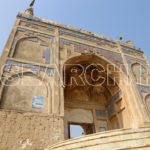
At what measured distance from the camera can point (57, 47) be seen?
23.9 feet

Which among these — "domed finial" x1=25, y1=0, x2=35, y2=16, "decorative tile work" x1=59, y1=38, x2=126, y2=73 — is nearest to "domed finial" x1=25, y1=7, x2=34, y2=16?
"domed finial" x1=25, y1=0, x2=35, y2=16

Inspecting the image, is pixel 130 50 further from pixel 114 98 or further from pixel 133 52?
pixel 114 98

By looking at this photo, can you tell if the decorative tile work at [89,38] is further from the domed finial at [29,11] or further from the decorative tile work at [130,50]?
the domed finial at [29,11]

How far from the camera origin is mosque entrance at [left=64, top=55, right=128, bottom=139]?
848cm

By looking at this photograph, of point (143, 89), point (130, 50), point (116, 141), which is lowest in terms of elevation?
point (116, 141)

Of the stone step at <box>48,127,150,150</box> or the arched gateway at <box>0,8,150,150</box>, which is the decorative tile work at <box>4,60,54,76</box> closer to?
the arched gateway at <box>0,8,150,150</box>

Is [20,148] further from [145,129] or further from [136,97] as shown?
[136,97]

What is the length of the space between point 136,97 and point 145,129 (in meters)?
4.80

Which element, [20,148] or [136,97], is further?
[136,97]

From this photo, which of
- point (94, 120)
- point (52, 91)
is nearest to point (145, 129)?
point (52, 91)

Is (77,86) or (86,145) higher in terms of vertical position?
(77,86)

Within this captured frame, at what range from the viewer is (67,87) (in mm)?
9641

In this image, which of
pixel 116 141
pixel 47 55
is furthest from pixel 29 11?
pixel 116 141

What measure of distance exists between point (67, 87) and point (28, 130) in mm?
5359
